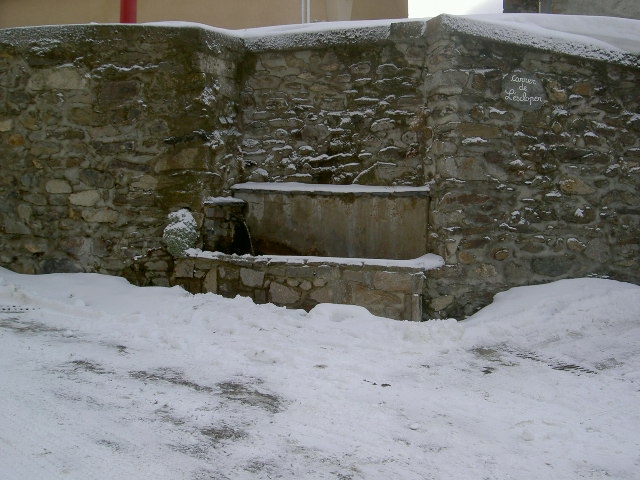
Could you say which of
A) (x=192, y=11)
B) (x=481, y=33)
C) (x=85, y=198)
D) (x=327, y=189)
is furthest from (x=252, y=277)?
(x=192, y=11)

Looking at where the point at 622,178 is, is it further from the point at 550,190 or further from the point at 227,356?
the point at 227,356

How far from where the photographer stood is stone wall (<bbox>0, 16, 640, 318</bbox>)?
494 cm

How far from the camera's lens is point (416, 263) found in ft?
15.6

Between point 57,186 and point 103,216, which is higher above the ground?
point 57,186

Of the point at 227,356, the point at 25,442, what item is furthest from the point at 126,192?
the point at 25,442

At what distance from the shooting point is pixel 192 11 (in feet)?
30.5

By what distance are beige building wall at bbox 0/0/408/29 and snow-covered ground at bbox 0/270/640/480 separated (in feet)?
17.6

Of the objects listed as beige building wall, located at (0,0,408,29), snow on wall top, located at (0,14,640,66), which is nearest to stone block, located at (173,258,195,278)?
snow on wall top, located at (0,14,640,66)

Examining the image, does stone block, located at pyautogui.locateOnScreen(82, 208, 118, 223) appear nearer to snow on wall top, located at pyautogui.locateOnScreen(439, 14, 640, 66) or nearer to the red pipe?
snow on wall top, located at pyautogui.locateOnScreen(439, 14, 640, 66)

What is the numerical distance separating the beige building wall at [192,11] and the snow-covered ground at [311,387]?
211 inches

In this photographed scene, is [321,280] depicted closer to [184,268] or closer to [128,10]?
[184,268]

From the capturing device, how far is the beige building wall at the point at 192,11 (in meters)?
8.91

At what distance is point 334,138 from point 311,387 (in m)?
3.01

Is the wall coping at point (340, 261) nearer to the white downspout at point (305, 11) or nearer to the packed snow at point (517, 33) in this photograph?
the packed snow at point (517, 33)
